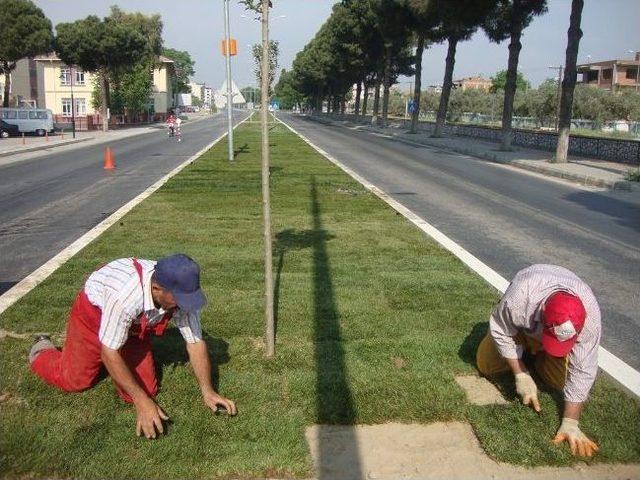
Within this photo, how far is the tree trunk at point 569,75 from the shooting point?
2136cm

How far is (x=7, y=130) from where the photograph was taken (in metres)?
36.5

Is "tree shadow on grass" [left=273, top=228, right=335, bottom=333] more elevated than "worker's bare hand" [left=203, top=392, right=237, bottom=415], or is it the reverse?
"tree shadow on grass" [left=273, top=228, right=335, bottom=333]

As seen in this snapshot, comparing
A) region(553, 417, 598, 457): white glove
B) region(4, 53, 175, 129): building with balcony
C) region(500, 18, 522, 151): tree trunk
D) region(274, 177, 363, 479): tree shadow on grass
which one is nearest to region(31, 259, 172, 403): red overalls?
region(274, 177, 363, 479): tree shadow on grass

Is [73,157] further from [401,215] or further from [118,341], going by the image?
[118,341]

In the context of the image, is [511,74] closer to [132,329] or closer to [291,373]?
[291,373]

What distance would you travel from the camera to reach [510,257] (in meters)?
7.81

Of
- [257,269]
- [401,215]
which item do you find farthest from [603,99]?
[257,269]

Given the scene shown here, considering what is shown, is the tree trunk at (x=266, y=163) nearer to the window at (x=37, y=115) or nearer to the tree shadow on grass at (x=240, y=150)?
the tree shadow on grass at (x=240, y=150)

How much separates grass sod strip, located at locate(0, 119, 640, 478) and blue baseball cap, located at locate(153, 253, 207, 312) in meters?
Answer: 0.79

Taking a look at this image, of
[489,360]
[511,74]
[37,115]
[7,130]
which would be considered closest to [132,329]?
[489,360]

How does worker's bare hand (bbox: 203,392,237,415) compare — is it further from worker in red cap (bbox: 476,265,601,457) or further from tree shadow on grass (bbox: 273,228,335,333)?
tree shadow on grass (bbox: 273,228,335,333)

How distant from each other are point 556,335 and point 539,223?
770 cm

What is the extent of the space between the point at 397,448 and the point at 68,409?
6.41 ft

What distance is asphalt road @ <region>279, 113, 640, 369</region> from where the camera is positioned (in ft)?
20.9
